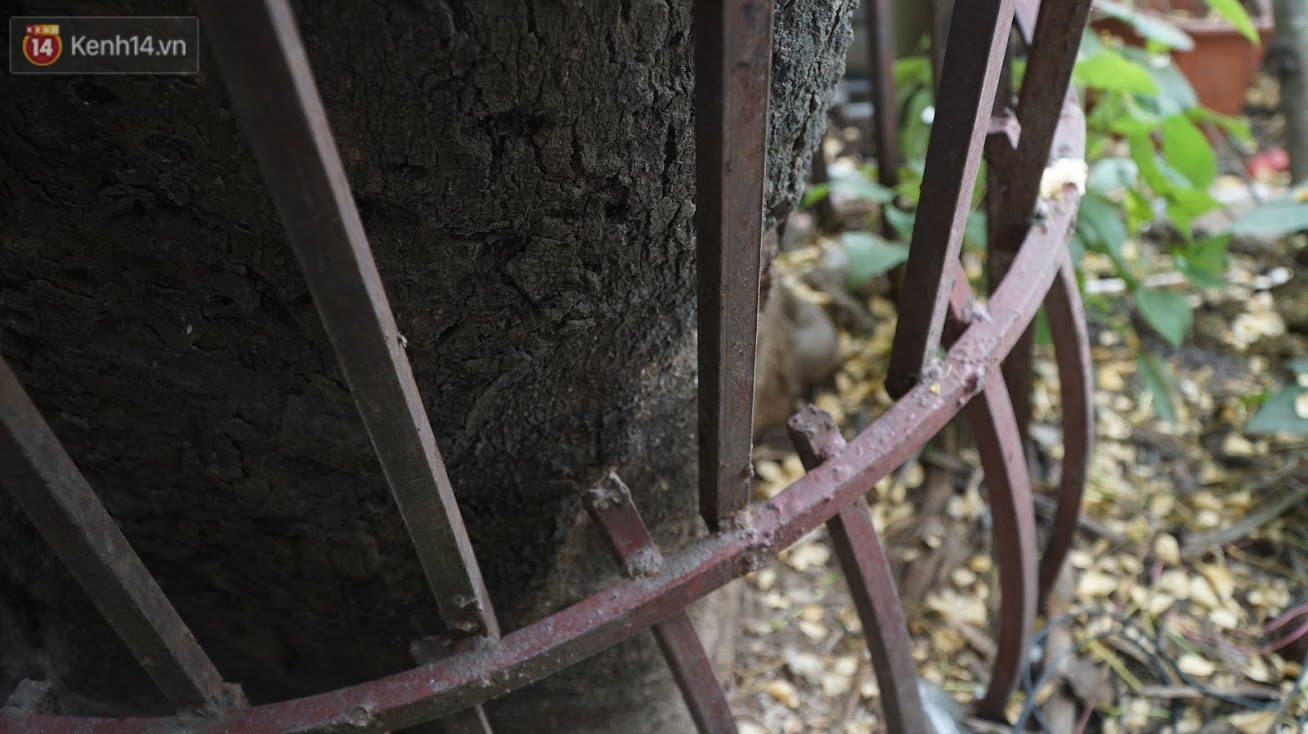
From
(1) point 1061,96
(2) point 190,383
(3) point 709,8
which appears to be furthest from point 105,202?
(1) point 1061,96

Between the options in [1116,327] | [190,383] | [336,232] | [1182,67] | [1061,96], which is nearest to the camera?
[336,232]

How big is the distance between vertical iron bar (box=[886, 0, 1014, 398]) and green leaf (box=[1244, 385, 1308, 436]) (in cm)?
103

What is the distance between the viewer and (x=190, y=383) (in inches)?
36.0

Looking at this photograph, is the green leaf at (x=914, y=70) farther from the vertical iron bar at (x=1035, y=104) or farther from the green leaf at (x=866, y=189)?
the vertical iron bar at (x=1035, y=104)

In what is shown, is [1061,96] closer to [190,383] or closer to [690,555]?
[690,555]

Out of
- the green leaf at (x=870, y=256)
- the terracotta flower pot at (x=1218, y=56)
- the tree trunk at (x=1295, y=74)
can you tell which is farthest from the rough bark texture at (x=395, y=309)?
the terracotta flower pot at (x=1218, y=56)

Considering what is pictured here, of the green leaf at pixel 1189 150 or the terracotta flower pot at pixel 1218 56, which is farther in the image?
the terracotta flower pot at pixel 1218 56

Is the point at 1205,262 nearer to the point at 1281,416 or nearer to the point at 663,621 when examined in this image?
the point at 1281,416

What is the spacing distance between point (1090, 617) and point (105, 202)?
1590 mm

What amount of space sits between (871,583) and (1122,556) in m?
1.00

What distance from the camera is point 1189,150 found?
72.5 inches

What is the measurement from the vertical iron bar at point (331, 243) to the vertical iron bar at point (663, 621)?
0.46 ft

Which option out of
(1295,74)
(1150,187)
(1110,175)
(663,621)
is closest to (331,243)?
(663,621)

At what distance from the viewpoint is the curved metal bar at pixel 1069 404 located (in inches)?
51.7
